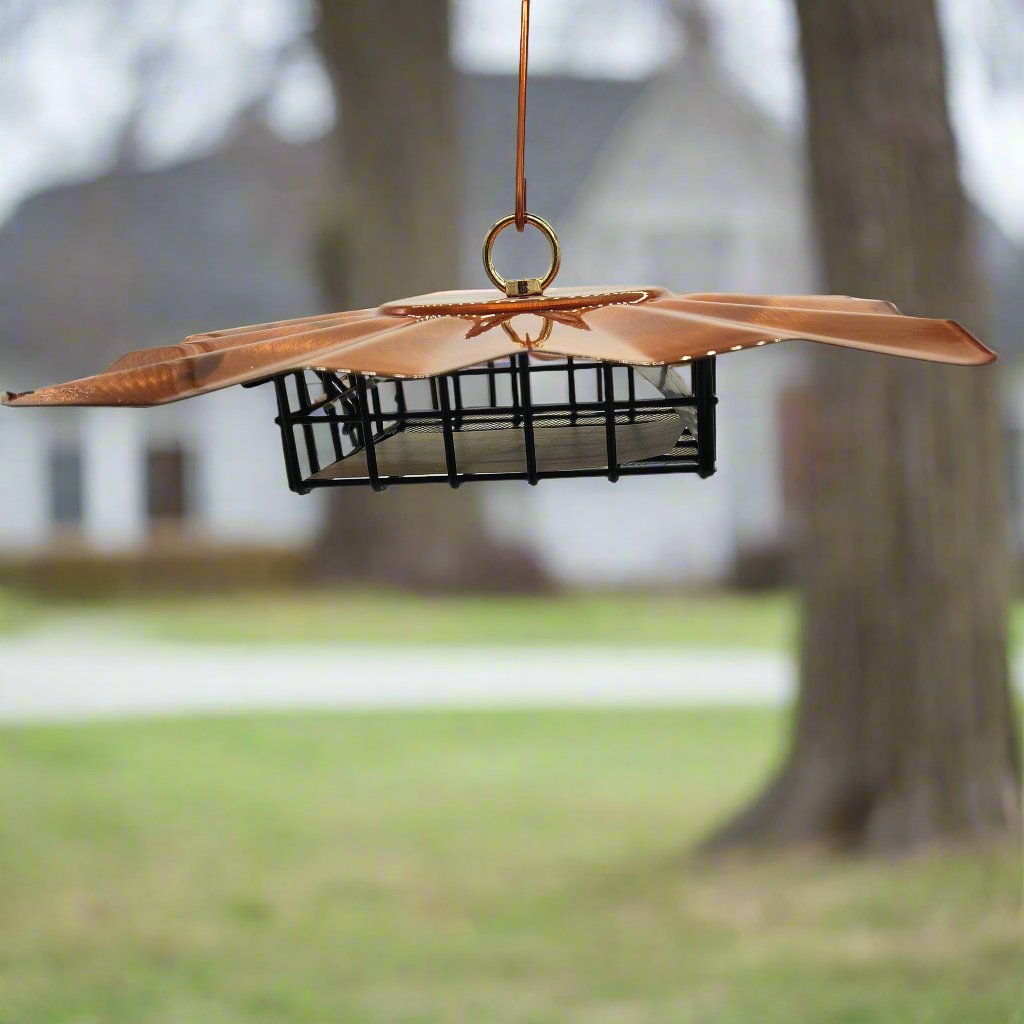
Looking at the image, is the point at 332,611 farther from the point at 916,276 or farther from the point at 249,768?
the point at 916,276

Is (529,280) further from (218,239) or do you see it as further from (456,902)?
(218,239)

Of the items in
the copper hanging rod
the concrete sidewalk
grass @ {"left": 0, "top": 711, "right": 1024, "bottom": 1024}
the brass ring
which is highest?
the copper hanging rod

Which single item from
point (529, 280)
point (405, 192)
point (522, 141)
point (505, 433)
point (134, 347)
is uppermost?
point (405, 192)

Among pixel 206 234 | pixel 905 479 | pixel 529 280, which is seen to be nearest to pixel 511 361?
pixel 529 280

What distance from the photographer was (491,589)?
50.6 feet

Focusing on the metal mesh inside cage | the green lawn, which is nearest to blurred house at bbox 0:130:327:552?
the green lawn

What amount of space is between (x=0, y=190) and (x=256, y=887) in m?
15.4

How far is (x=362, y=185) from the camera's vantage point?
1560cm

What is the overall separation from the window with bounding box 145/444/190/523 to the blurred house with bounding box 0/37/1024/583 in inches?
1.1

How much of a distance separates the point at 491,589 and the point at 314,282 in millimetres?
4691

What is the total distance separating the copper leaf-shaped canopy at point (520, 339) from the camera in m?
1.40

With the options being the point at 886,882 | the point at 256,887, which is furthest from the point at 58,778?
the point at 886,882

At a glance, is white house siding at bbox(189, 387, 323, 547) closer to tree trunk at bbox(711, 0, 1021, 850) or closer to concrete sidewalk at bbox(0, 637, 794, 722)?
concrete sidewalk at bbox(0, 637, 794, 722)

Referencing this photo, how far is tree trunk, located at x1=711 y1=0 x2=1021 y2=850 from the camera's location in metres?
5.22
